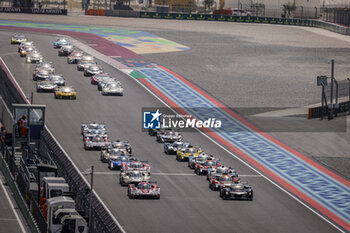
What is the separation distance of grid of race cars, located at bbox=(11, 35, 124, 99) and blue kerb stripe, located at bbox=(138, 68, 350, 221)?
650 cm

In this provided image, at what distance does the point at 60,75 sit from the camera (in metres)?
92.1

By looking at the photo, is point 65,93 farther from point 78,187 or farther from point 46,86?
point 78,187

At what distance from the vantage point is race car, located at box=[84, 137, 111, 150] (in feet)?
217

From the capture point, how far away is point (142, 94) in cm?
8962

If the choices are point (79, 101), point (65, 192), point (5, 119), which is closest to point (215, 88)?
point (79, 101)

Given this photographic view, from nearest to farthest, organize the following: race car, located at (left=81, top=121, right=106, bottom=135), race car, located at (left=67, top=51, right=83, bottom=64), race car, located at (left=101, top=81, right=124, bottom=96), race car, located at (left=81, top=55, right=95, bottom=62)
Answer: race car, located at (left=81, top=121, right=106, bottom=135) < race car, located at (left=101, top=81, right=124, bottom=96) < race car, located at (left=81, top=55, right=95, bottom=62) < race car, located at (left=67, top=51, right=83, bottom=64)

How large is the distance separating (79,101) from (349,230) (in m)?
40.6

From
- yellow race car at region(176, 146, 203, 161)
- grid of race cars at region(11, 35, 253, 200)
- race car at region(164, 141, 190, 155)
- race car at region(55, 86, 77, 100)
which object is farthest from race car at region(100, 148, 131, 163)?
race car at region(55, 86, 77, 100)

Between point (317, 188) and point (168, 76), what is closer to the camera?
point (317, 188)

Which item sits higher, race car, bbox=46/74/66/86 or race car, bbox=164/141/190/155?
race car, bbox=46/74/66/86

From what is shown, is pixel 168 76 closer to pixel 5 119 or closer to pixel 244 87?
pixel 244 87

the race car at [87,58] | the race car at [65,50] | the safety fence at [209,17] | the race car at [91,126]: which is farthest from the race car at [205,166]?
the safety fence at [209,17]

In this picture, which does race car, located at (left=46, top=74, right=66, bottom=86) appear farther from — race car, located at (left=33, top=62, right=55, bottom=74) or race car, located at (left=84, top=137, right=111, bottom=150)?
race car, located at (left=84, top=137, right=111, bottom=150)

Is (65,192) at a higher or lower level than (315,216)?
higher
